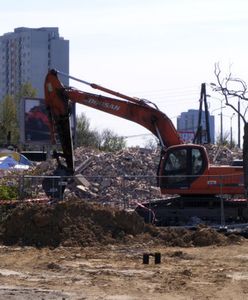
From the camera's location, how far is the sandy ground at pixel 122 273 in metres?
13.5

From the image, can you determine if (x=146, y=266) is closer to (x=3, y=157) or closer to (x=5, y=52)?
(x=3, y=157)

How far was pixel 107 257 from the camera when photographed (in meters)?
18.9

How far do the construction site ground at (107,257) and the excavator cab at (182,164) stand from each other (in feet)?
12.5

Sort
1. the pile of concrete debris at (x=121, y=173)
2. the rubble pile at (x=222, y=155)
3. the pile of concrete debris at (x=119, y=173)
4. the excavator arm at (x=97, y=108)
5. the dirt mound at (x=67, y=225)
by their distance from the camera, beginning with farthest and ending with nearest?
the rubble pile at (x=222, y=155) < the pile of concrete debris at (x=121, y=173) < the pile of concrete debris at (x=119, y=173) < the excavator arm at (x=97, y=108) < the dirt mound at (x=67, y=225)

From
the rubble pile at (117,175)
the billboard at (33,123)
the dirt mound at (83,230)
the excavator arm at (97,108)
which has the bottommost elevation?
the dirt mound at (83,230)

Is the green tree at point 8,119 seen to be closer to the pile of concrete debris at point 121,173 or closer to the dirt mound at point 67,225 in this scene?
the pile of concrete debris at point 121,173

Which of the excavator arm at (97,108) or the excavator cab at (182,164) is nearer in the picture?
the excavator cab at (182,164)

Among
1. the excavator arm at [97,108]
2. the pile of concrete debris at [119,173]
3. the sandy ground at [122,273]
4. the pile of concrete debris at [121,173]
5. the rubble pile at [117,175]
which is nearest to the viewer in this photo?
the sandy ground at [122,273]

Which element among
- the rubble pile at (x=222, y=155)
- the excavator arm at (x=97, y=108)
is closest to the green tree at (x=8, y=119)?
the rubble pile at (x=222, y=155)

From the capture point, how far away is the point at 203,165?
27.0 m

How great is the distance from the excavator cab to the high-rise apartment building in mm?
98975

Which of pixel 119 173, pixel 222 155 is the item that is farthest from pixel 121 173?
pixel 222 155

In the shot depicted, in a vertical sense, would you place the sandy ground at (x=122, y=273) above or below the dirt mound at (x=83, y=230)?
below

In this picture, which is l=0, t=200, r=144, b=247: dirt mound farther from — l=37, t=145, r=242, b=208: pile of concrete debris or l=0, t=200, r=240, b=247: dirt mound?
l=37, t=145, r=242, b=208: pile of concrete debris
